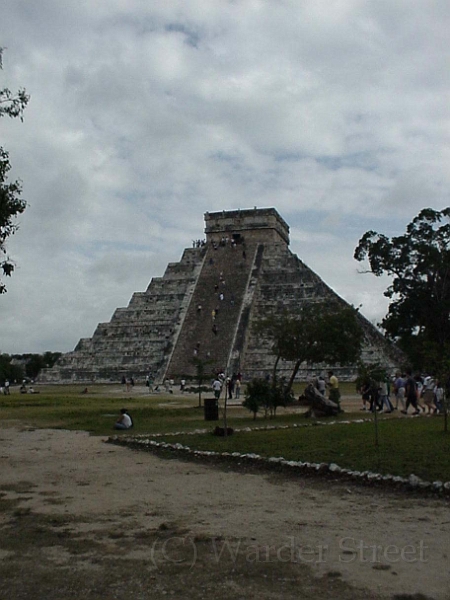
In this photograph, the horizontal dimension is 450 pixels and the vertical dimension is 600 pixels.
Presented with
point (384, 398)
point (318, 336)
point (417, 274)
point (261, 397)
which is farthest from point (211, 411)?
point (417, 274)

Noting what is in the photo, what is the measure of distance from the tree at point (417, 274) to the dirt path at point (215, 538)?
95.7ft

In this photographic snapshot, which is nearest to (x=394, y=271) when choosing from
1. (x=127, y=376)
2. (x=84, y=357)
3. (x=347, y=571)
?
(x=127, y=376)

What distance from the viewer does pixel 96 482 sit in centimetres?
762

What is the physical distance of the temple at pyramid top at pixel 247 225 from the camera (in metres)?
51.1

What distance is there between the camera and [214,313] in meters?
44.0

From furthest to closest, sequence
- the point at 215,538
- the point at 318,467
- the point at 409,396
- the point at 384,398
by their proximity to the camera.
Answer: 1. the point at 384,398
2. the point at 409,396
3. the point at 318,467
4. the point at 215,538

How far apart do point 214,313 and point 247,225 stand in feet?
34.1

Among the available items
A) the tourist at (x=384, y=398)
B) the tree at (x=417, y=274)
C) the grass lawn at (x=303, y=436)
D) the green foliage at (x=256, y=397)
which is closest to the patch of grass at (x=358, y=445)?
the grass lawn at (x=303, y=436)

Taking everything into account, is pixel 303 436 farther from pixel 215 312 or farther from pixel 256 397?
pixel 215 312

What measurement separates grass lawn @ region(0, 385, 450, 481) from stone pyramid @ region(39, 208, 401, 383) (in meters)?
17.9

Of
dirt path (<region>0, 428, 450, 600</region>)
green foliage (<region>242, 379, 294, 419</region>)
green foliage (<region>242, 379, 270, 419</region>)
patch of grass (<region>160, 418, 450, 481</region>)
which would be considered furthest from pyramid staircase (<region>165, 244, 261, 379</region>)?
dirt path (<region>0, 428, 450, 600</region>)

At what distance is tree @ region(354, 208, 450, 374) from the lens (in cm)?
3494

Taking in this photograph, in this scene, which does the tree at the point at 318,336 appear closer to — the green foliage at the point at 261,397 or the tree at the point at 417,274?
the green foliage at the point at 261,397

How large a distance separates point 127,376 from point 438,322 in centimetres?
1924
